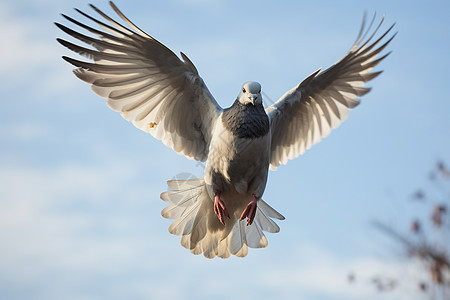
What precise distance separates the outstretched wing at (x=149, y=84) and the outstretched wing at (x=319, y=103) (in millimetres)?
951

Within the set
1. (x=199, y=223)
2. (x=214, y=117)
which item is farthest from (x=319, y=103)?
(x=199, y=223)

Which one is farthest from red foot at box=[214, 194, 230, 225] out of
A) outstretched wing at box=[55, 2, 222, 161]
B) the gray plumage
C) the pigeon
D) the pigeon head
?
the pigeon head

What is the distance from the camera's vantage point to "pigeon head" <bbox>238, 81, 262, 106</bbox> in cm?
777

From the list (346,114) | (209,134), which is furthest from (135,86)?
(346,114)

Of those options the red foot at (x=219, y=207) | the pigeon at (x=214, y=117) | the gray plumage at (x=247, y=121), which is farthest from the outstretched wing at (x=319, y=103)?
the red foot at (x=219, y=207)

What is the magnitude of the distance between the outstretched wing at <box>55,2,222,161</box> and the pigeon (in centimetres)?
1

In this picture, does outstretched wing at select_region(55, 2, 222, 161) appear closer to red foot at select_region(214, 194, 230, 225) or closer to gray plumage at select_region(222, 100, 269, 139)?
gray plumage at select_region(222, 100, 269, 139)

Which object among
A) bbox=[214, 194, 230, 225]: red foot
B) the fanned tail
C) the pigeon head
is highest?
the pigeon head

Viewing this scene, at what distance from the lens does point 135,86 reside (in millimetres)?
8250

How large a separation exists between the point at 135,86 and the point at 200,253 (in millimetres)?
2343

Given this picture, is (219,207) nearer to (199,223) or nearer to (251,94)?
(199,223)

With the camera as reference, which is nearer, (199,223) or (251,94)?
(251,94)

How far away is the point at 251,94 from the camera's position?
7.82m

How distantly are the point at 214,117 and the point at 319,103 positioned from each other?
63.6 inches
